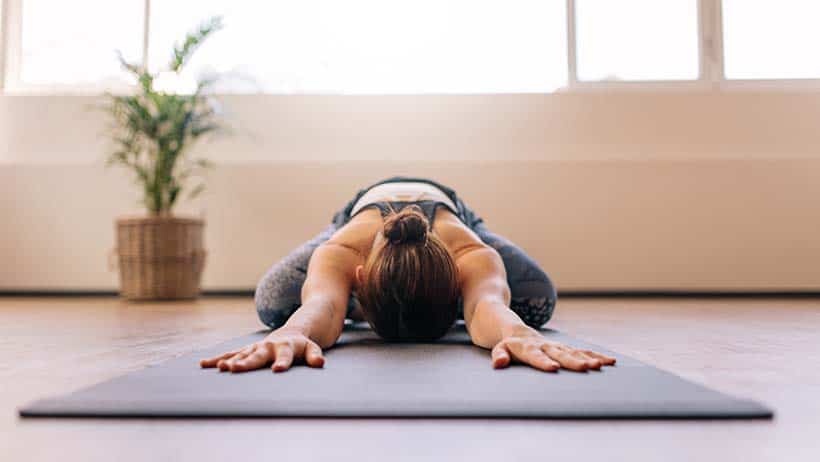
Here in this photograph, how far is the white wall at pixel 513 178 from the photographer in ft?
12.5

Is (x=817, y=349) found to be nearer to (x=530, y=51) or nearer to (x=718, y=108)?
(x=718, y=108)

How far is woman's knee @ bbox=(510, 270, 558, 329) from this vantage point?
1907mm

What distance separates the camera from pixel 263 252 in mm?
3842

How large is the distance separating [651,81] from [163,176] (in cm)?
307

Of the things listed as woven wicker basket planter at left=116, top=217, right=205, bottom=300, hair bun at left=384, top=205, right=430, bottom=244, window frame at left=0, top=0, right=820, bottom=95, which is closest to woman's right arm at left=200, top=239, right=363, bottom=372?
hair bun at left=384, top=205, right=430, bottom=244

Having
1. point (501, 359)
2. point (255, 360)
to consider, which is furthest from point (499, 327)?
point (255, 360)

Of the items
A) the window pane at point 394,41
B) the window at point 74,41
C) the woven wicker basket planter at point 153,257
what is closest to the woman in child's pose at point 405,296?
the woven wicker basket planter at point 153,257

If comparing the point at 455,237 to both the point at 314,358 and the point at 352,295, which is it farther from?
the point at 314,358

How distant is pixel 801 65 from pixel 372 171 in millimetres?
2878

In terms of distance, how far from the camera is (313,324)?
1.33 meters

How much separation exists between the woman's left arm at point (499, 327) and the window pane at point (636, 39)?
295 centimetres

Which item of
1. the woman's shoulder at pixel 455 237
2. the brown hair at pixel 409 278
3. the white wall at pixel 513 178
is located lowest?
the brown hair at pixel 409 278

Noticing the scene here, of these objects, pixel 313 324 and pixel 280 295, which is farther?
pixel 280 295

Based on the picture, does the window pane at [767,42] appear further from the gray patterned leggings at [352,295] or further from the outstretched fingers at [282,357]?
the outstretched fingers at [282,357]
